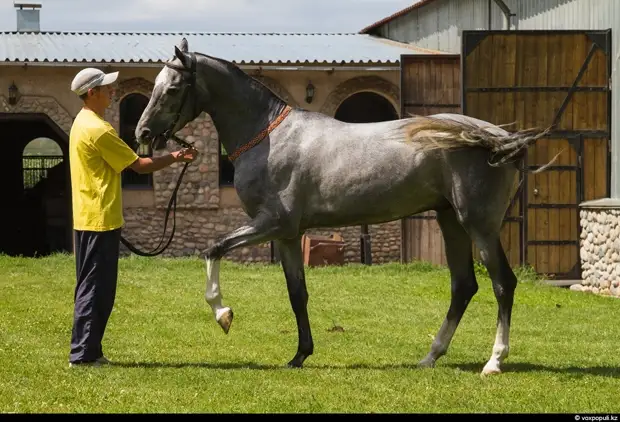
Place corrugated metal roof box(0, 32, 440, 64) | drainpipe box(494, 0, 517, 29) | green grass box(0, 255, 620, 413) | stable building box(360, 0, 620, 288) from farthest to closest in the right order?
corrugated metal roof box(0, 32, 440, 64) → drainpipe box(494, 0, 517, 29) → stable building box(360, 0, 620, 288) → green grass box(0, 255, 620, 413)

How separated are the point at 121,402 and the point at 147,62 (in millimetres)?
15160

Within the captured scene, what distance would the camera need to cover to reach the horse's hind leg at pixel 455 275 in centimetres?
883

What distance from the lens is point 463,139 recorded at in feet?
27.2

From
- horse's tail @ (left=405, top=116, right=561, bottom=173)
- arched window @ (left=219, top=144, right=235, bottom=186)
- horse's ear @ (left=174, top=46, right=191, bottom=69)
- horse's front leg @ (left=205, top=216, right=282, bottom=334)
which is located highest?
horse's ear @ (left=174, top=46, right=191, bottom=69)

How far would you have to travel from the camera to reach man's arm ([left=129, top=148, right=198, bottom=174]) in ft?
27.5

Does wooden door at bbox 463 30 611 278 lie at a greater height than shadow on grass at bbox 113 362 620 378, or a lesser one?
greater

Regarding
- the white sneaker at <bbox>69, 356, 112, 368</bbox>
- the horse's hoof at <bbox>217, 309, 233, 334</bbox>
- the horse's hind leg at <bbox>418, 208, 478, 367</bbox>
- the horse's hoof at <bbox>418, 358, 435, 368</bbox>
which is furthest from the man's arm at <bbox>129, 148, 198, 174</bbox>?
the horse's hoof at <bbox>418, 358, 435, 368</bbox>

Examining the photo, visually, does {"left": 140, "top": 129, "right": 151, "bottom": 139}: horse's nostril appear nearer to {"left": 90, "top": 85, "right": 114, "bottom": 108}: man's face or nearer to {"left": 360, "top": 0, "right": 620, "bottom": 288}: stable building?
{"left": 90, "top": 85, "right": 114, "bottom": 108}: man's face

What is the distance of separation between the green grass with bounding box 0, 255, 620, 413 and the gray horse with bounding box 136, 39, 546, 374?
644 millimetres

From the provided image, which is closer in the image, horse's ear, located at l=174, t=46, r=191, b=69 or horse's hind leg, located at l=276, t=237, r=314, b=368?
horse's ear, located at l=174, t=46, r=191, b=69

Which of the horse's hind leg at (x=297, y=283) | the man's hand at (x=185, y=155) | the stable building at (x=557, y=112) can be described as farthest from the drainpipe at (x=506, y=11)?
the man's hand at (x=185, y=155)

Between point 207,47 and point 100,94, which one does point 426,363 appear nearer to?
point 100,94

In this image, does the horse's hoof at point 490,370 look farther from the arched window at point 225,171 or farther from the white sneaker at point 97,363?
the arched window at point 225,171
